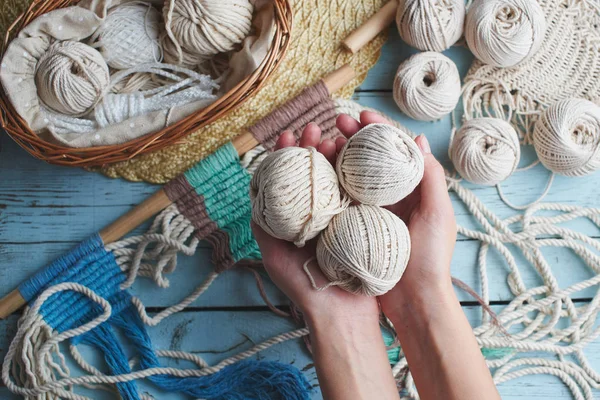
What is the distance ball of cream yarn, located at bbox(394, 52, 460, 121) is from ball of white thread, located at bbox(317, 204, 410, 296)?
0.35m

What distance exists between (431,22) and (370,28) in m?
0.12

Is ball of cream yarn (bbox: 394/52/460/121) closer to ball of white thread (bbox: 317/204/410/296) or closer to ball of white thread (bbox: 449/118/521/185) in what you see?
ball of white thread (bbox: 449/118/521/185)

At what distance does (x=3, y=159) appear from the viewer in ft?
3.72

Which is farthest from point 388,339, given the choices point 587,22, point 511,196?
point 587,22

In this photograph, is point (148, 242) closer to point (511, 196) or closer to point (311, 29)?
point (311, 29)

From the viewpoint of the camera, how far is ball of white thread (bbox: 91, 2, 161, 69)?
106 centimetres

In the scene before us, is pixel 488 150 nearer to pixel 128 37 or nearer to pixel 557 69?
pixel 557 69

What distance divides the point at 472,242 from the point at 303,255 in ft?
1.37

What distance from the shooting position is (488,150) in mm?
1049

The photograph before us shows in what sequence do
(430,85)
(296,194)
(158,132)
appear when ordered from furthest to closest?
1. (430,85)
2. (158,132)
3. (296,194)

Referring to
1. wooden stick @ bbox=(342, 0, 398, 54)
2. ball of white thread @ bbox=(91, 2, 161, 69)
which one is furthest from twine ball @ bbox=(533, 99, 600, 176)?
ball of white thread @ bbox=(91, 2, 161, 69)

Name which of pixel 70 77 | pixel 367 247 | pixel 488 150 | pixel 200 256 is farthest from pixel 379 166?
pixel 70 77

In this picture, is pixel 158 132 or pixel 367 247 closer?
pixel 367 247

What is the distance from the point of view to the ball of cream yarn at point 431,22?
1.04 m
